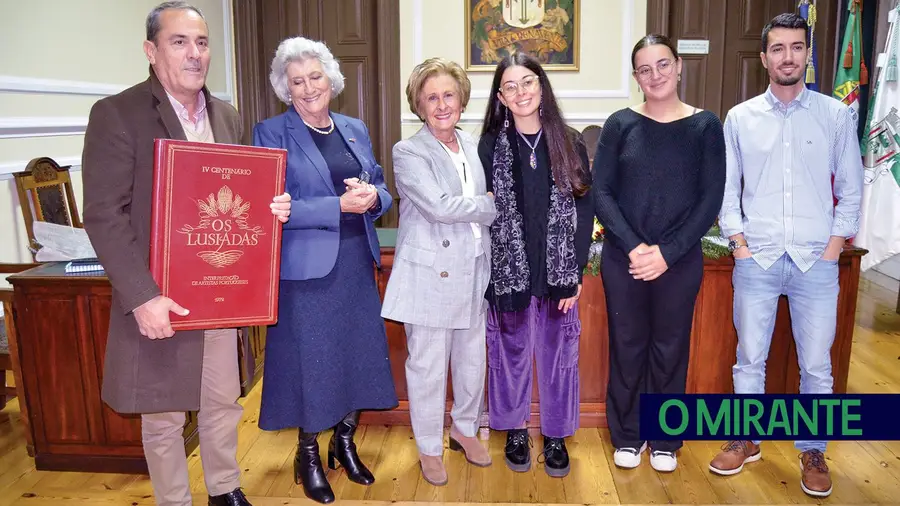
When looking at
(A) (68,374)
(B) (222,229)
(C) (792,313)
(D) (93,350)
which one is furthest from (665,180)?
(A) (68,374)

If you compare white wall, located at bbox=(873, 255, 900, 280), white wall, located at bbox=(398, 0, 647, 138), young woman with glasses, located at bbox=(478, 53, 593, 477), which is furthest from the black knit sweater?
white wall, located at bbox=(873, 255, 900, 280)

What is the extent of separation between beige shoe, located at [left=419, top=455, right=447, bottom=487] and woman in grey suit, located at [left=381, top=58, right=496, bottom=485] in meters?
0.11

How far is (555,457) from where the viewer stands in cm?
238

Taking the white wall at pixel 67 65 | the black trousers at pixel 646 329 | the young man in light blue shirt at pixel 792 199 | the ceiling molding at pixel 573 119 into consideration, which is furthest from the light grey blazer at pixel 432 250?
the ceiling molding at pixel 573 119

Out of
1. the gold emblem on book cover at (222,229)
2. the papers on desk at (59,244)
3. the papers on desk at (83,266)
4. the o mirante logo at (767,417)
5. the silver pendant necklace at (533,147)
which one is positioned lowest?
the o mirante logo at (767,417)

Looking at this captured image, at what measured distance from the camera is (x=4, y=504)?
7.33 feet

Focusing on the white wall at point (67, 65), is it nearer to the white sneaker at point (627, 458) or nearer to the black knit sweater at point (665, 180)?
the black knit sweater at point (665, 180)

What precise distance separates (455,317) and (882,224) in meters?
3.32

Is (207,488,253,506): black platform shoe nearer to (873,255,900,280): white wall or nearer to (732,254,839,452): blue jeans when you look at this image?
(732,254,839,452): blue jeans

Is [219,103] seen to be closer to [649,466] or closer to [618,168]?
[618,168]

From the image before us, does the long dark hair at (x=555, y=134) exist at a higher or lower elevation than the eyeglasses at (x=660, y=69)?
lower

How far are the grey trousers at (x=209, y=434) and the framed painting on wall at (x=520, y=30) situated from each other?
146 inches

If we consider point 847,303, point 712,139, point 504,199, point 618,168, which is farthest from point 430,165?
point 847,303

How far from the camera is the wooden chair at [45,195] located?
2.83 metres
